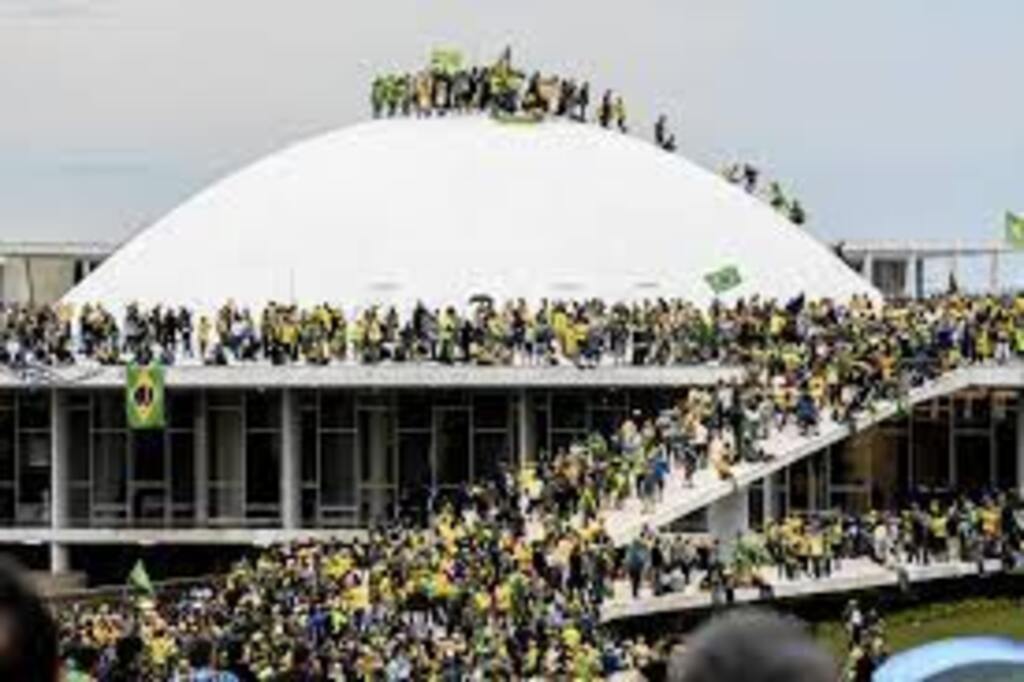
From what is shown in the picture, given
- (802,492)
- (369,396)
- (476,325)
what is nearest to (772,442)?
(802,492)

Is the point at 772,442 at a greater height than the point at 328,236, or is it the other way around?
the point at 328,236

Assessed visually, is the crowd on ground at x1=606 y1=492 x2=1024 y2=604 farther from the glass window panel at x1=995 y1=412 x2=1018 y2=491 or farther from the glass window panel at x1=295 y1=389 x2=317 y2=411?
the glass window panel at x1=295 y1=389 x2=317 y2=411

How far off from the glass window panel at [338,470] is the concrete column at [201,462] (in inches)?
89.8

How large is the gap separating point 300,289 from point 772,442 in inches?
696

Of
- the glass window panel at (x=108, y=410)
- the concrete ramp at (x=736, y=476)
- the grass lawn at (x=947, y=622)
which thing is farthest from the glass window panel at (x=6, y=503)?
the grass lawn at (x=947, y=622)

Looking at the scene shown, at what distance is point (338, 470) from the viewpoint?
51656 mm

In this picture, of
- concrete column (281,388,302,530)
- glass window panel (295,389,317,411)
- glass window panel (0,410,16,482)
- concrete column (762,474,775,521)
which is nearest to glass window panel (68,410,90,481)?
glass window panel (0,410,16,482)

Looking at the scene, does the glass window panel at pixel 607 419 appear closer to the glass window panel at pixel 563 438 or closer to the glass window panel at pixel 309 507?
the glass window panel at pixel 563 438

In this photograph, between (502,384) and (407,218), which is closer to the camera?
(502,384)

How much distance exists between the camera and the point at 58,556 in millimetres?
51812

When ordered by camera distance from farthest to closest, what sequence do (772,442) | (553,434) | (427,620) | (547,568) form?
1. (553,434)
2. (772,442)
3. (547,568)
4. (427,620)

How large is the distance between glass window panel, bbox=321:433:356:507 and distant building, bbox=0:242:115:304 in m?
24.2

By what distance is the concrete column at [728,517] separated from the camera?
4047 cm

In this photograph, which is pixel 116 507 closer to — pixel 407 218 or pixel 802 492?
pixel 407 218
